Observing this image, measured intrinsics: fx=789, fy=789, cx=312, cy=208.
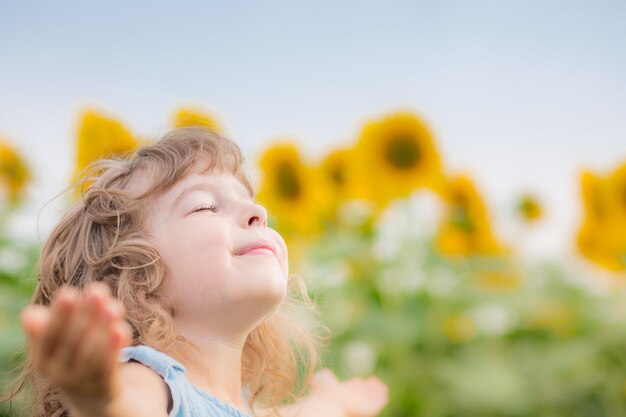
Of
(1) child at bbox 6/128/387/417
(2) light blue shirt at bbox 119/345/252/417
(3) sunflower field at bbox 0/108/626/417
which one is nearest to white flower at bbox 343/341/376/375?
(3) sunflower field at bbox 0/108/626/417

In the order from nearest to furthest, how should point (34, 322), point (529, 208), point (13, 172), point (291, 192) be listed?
point (34, 322) < point (291, 192) < point (13, 172) < point (529, 208)

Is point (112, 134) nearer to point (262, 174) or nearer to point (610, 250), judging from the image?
point (262, 174)

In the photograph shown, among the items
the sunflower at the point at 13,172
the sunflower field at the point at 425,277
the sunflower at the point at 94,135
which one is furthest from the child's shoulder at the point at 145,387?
the sunflower at the point at 13,172

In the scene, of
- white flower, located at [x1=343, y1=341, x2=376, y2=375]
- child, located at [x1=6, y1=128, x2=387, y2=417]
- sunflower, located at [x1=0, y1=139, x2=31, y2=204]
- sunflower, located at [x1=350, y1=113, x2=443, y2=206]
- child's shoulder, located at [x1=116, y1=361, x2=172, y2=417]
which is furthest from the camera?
sunflower, located at [x1=0, y1=139, x2=31, y2=204]

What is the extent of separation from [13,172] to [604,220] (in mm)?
1568

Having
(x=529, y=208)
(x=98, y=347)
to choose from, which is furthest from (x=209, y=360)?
(x=529, y=208)

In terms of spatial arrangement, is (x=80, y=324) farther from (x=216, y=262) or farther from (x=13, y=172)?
(x=13, y=172)

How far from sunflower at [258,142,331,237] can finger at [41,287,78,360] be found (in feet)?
4.66

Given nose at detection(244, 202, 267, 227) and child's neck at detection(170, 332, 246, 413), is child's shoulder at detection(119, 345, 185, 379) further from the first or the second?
nose at detection(244, 202, 267, 227)

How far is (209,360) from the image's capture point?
2.43 feet

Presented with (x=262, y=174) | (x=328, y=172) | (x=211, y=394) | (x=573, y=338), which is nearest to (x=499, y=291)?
(x=573, y=338)

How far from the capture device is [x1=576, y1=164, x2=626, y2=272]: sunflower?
1.99 m

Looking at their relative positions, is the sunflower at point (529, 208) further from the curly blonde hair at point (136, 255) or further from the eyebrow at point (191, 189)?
the eyebrow at point (191, 189)

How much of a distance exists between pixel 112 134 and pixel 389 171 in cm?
63
